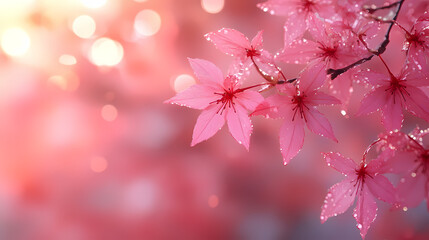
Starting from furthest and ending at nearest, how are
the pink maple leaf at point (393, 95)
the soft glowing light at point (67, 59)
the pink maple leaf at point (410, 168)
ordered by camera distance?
1. the soft glowing light at point (67, 59)
2. the pink maple leaf at point (393, 95)
3. the pink maple leaf at point (410, 168)

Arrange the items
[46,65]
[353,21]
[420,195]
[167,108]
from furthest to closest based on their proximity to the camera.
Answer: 1. [167,108]
2. [46,65]
3. [353,21]
4. [420,195]

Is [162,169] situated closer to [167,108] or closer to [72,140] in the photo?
[167,108]

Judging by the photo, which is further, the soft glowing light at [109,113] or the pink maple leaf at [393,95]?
the soft glowing light at [109,113]

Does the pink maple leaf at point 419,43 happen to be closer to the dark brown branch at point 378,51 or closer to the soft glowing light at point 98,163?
the dark brown branch at point 378,51

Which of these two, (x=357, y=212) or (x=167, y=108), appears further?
(x=167, y=108)

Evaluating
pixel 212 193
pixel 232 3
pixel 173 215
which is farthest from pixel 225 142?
pixel 232 3

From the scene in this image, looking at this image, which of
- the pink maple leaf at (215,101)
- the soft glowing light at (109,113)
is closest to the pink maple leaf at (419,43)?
the pink maple leaf at (215,101)

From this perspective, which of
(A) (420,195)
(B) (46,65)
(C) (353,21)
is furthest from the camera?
(B) (46,65)

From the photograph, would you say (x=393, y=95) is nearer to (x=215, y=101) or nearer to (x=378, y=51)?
(x=378, y=51)
